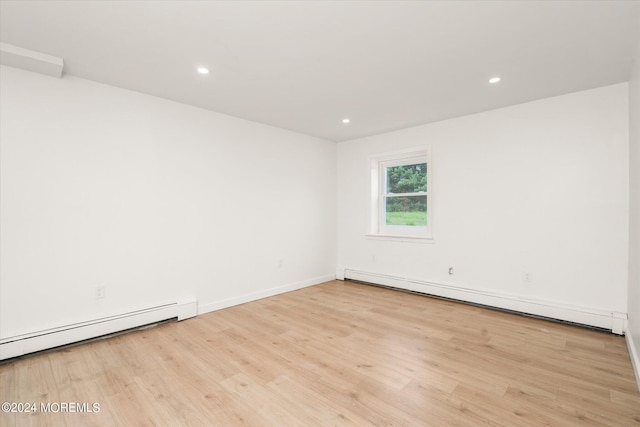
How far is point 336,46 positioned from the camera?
2172 millimetres

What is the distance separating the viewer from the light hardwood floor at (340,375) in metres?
1.68

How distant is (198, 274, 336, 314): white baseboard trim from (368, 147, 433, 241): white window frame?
1.20 metres

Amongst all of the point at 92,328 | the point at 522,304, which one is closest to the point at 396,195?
the point at 522,304

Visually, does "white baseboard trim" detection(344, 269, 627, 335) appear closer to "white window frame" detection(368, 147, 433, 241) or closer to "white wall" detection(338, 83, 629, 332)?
"white wall" detection(338, 83, 629, 332)

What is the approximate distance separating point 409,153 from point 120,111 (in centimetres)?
370

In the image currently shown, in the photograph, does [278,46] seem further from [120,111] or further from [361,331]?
[361,331]

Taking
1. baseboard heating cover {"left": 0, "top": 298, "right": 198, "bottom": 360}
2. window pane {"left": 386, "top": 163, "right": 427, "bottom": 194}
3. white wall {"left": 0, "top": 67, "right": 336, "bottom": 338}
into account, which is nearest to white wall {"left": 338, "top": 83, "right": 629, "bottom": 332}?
window pane {"left": 386, "top": 163, "right": 427, "bottom": 194}

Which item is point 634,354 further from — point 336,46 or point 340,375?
point 336,46

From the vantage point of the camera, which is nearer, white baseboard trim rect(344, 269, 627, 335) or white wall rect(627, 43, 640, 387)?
white wall rect(627, 43, 640, 387)

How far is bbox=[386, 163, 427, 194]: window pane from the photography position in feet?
14.5

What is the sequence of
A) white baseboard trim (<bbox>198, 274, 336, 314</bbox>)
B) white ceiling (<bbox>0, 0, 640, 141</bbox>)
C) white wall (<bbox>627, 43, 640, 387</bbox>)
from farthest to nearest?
1. white baseboard trim (<bbox>198, 274, 336, 314</bbox>)
2. white wall (<bbox>627, 43, 640, 387</bbox>)
3. white ceiling (<bbox>0, 0, 640, 141</bbox>)

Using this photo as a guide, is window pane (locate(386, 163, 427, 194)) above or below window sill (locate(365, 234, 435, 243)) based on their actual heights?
above

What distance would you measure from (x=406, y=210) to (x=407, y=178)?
1.68 ft

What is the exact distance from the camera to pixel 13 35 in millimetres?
2039
